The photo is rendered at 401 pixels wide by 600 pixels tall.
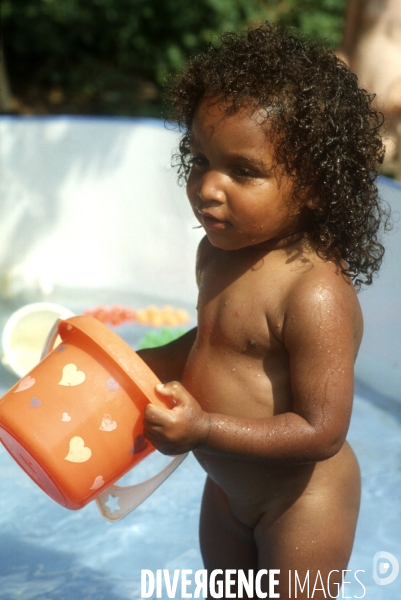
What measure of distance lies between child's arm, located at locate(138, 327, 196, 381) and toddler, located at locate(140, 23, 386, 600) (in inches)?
3.8

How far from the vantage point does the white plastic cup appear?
3.39 meters

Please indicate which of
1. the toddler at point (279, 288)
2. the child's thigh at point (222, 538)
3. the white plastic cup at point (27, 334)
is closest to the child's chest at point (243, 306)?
the toddler at point (279, 288)

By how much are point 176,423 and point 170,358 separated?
0.43m

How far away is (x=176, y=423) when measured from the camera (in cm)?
151

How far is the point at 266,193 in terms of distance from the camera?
5.14ft

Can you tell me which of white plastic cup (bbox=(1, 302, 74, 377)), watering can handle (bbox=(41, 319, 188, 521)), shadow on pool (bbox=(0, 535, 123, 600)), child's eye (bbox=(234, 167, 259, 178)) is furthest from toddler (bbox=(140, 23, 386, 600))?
white plastic cup (bbox=(1, 302, 74, 377))

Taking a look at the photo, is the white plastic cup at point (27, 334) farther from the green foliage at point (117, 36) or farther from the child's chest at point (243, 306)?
the green foliage at point (117, 36)

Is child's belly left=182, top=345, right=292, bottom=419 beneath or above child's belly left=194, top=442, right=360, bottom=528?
above

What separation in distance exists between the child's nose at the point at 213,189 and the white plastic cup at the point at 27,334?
1891mm

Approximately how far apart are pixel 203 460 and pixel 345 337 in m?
0.44

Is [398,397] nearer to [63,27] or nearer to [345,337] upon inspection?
[345,337]

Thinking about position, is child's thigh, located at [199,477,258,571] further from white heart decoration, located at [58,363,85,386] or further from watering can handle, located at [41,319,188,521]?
white heart decoration, located at [58,363,85,386]

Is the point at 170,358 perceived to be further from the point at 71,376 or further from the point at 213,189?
the point at 213,189

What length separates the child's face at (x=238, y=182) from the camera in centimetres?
154
